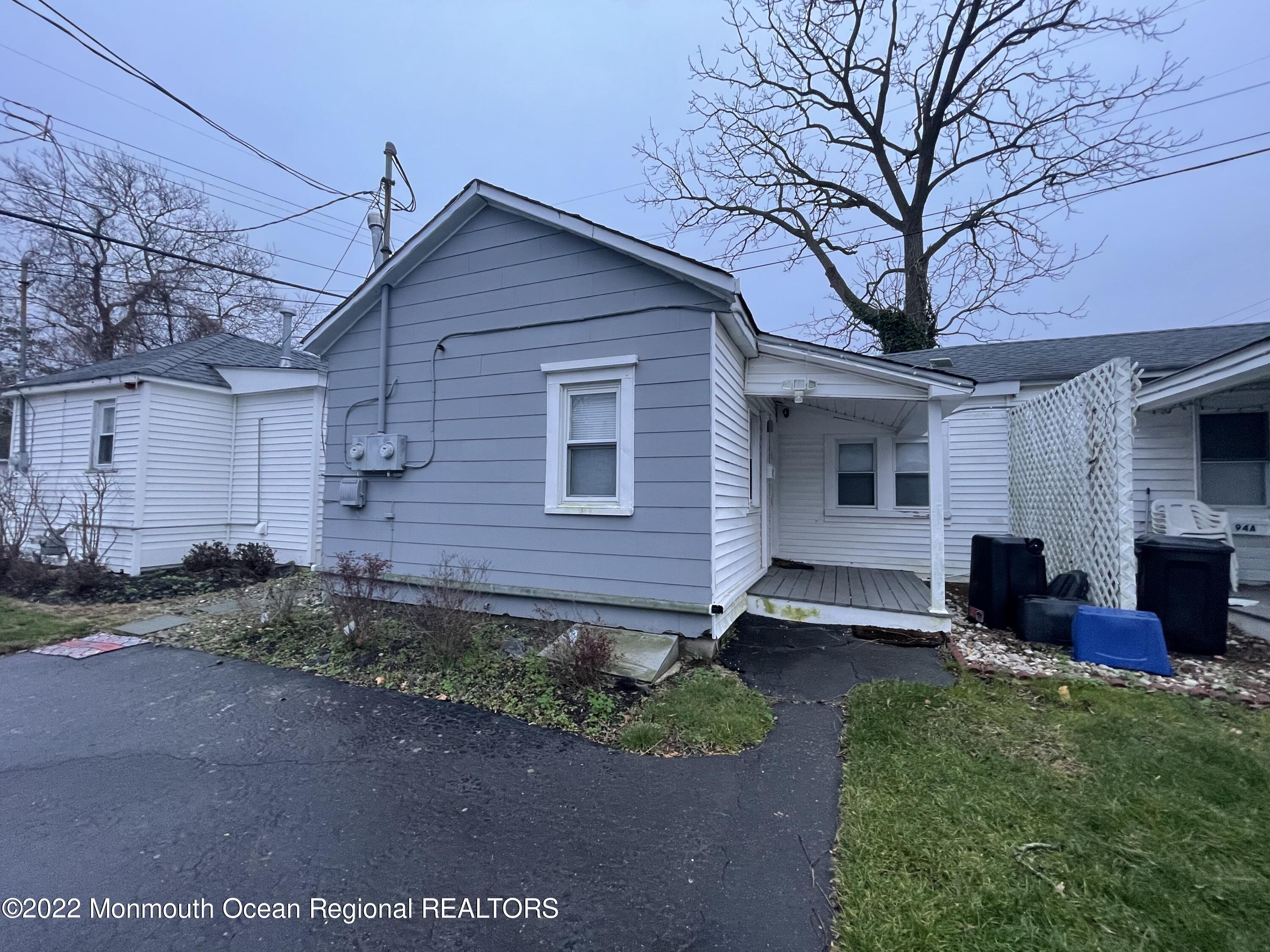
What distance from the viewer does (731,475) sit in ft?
18.9

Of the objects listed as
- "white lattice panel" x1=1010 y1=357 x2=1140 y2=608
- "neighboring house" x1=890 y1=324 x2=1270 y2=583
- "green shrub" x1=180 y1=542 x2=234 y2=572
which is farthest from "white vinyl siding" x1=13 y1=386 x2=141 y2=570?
"neighboring house" x1=890 y1=324 x2=1270 y2=583

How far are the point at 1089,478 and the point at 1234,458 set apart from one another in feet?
13.2

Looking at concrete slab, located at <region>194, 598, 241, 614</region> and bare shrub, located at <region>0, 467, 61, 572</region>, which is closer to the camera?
concrete slab, located at <region>194, 598, 241, 614</region>

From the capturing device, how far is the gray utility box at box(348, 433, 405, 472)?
6656mm

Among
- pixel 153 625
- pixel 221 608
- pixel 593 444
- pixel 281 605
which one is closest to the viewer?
pixel 593 444

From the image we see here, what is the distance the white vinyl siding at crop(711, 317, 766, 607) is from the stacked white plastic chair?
5741 millimetres

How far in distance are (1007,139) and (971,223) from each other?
253 cm

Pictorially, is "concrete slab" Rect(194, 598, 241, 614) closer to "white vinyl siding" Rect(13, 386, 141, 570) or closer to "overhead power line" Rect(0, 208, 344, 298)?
"white vinyl siding" Rect(13, 386, 141, 570)

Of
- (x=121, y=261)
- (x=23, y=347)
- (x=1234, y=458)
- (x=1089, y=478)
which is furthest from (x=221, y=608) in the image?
(x=121, y=261)

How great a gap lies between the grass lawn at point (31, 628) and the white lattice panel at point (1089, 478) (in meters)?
11.4

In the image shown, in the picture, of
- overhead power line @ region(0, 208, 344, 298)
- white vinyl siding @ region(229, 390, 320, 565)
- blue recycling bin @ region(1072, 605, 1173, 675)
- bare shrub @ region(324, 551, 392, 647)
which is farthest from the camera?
white vinyl siding @ region(229, 390, 320, 565)

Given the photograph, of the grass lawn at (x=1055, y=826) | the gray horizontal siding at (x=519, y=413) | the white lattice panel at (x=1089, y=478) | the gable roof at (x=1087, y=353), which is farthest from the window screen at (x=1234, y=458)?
the gray horizontal siding at (x=519, y=413)

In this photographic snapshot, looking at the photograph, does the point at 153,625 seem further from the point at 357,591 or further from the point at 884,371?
the point at 884,371

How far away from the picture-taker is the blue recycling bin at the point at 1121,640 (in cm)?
483
